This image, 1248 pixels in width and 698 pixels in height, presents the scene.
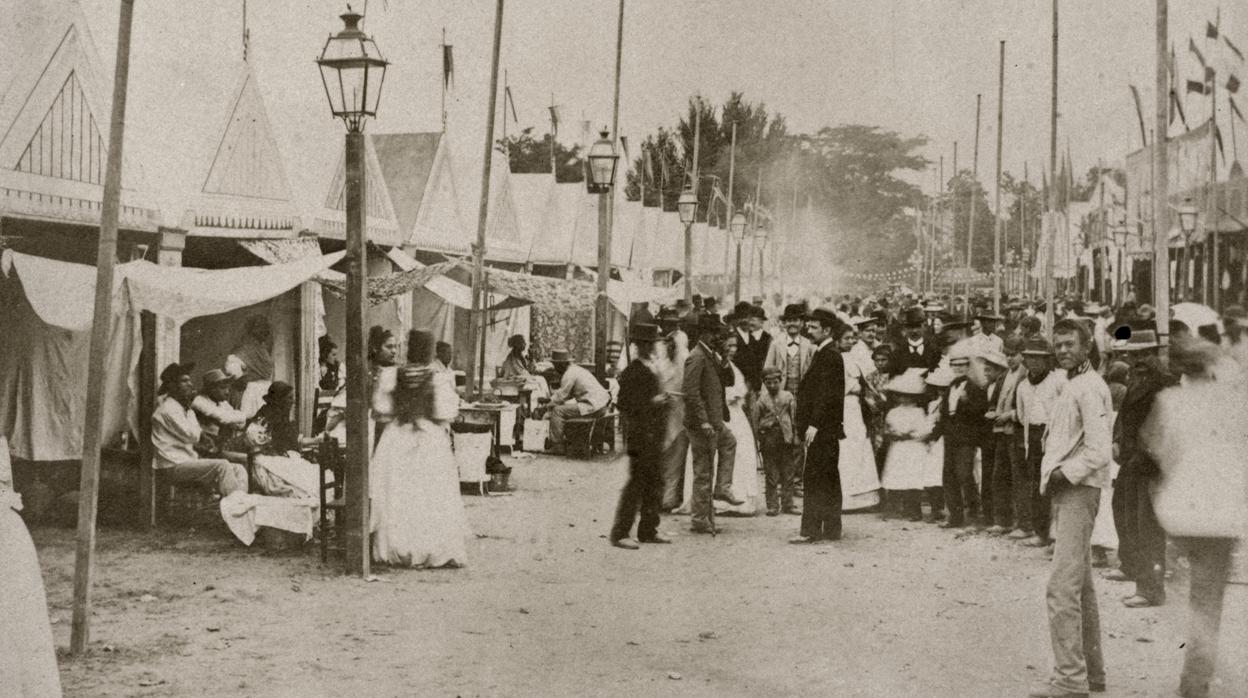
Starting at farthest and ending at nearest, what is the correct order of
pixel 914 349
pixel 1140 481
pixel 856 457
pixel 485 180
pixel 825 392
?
pixel 485 180, pixel 914 349, pixel 856 457, pixel 825 392, pixel 1140 481

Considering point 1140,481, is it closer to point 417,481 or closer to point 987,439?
point 987,439

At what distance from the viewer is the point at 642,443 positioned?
9586mm

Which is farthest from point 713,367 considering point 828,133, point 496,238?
point 828,133

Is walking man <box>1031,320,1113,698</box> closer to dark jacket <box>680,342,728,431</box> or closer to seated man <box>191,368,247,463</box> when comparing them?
dark jacket <box>680,342,728,431</box>

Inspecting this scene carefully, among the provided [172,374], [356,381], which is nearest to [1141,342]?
[356,381]

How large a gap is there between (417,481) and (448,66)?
15.3m

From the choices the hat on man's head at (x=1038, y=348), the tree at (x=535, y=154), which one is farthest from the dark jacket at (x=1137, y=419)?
the tree at (x=535, y=154)

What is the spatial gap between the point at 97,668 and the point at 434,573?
2.81 meters

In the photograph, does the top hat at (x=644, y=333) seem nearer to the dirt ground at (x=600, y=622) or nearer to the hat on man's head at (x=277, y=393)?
the dirt ground at (x=600, y=622)

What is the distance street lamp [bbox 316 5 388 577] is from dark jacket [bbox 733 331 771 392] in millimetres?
5746

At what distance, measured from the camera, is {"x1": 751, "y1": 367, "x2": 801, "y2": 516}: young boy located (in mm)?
11133

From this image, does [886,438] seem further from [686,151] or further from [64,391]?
[686,151]

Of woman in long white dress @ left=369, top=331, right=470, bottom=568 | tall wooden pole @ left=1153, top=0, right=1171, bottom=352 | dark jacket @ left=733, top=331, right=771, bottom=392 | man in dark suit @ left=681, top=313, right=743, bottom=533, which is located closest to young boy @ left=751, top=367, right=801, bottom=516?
man in dark suit @ left=681, top=313, right=743, bottom=533

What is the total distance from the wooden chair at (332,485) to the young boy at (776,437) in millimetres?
4242
